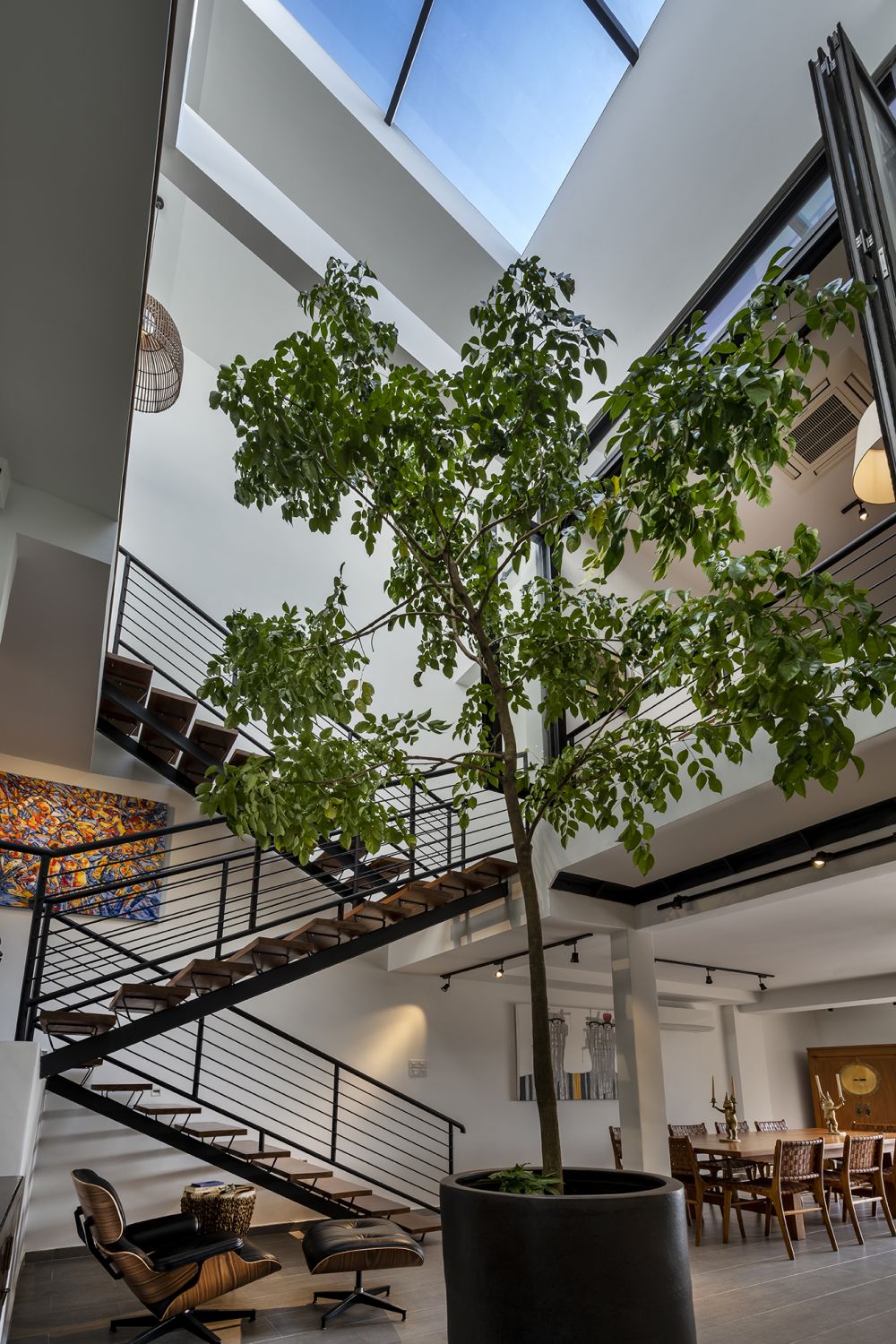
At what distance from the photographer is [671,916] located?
6602 mm

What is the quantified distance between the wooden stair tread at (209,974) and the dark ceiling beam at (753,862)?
2341 millimetres

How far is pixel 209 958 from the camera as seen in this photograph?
7.52 meters

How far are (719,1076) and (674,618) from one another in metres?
11.8

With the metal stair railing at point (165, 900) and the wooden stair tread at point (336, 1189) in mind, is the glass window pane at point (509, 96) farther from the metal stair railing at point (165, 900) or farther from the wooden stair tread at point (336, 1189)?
the wooden stair tread at point (336, 1189)

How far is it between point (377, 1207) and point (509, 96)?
8390mm

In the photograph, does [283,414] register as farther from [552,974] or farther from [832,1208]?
[832,1208]

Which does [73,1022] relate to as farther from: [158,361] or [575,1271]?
[158,361]

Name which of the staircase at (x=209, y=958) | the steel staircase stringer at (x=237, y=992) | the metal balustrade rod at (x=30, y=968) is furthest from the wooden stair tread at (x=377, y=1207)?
the metal balustrade rod at (x=30, y=968)

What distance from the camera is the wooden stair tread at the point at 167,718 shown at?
6645mm

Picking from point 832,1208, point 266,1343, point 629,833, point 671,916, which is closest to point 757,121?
point 629,833

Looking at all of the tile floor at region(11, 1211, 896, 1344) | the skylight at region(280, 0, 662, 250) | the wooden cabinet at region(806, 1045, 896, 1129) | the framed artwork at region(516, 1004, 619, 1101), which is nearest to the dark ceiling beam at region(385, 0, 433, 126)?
the skylight at region(280, 0, 662, 250)

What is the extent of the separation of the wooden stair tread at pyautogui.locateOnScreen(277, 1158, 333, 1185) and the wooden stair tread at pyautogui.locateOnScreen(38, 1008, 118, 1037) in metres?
1.89

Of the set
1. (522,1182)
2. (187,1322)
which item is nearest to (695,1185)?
(187,1322)

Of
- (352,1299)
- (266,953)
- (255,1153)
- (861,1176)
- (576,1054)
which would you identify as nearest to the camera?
(352,1299)
